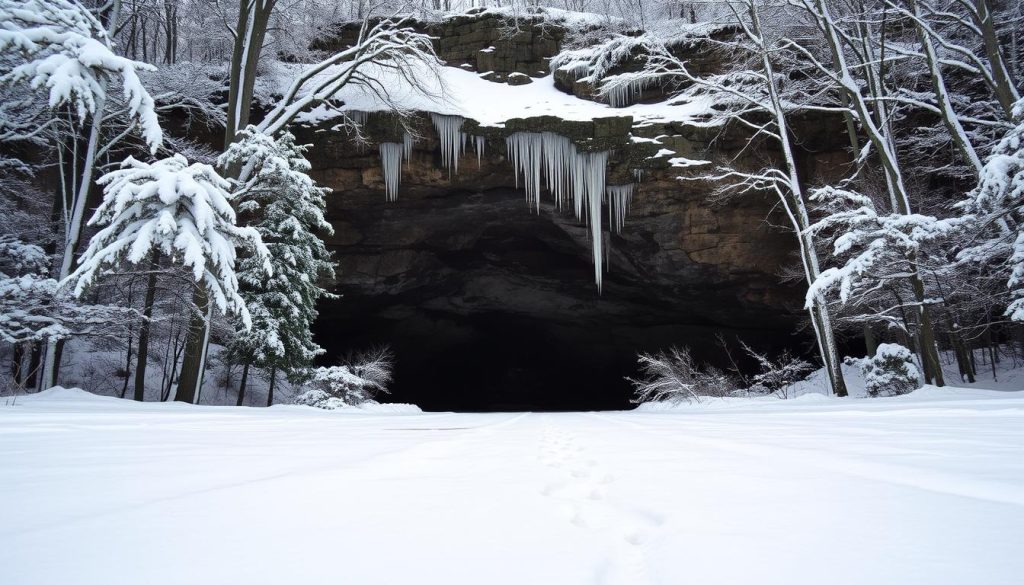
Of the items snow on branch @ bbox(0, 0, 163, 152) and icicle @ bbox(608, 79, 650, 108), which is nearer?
snow on branch @ bbox(0, 0, 163, 152)

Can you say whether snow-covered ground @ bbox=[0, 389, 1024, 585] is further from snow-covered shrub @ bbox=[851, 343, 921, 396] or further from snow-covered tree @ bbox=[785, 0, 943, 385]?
snow-covered shrub @ bbox=[851, 343, 921, 396]

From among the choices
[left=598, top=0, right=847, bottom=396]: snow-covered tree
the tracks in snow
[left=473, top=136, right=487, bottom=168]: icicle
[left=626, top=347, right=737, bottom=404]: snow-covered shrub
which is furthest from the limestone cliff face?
the tracks in snow

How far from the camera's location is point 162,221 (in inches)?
231

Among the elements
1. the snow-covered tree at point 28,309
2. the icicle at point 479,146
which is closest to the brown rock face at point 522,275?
the icicle at point 479,146

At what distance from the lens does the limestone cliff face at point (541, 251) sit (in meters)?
14.7

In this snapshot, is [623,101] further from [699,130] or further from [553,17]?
[553,17]

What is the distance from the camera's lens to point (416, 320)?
22422mm

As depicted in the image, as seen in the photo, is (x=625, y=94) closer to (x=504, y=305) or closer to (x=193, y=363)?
(x=504, y=305)

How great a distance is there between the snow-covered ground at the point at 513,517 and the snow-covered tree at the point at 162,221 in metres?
4.79

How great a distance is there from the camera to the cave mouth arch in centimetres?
1698

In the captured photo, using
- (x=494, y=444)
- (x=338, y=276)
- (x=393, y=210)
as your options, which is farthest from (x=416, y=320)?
(x=494, y=444)

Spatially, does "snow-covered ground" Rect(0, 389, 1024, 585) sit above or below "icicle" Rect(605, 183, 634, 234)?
below

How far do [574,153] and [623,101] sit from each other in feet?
8.40

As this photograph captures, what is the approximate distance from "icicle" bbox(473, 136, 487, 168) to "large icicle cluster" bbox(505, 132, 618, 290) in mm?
699
